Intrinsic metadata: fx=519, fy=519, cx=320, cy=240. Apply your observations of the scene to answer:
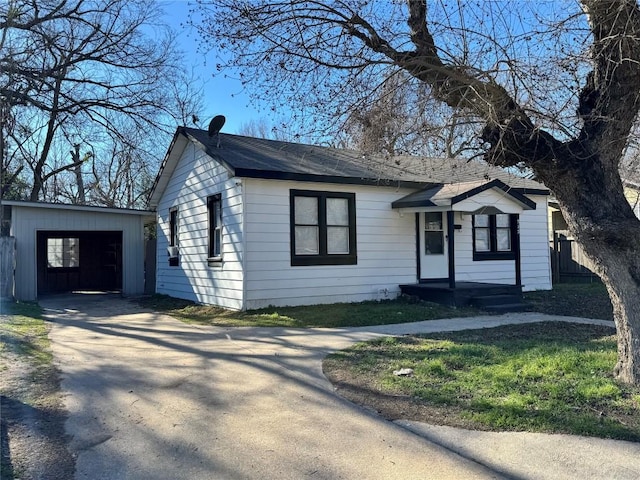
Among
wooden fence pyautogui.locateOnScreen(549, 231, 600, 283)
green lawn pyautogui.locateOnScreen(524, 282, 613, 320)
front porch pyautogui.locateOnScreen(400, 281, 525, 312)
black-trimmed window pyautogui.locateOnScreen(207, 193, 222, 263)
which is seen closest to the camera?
green lawn pyautogui.locateOnScreen(524, 282, 613, 320)

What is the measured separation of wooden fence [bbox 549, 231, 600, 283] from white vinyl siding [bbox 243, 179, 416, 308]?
7790 millimetres

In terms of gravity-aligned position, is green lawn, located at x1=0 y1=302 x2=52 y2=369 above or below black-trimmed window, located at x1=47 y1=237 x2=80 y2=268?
below

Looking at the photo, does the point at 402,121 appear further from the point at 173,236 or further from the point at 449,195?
the point at 173,236

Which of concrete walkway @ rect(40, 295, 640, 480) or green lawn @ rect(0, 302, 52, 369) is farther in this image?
green lawn @ rect(0, 302, 52, 369)

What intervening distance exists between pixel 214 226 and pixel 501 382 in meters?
9.14

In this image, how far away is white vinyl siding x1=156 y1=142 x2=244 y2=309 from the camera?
460 inches

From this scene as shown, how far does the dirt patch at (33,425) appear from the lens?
11.7ft

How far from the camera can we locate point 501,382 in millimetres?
5320

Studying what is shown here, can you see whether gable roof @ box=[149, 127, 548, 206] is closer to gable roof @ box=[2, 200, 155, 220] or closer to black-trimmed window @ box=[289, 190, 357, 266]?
black-trimmed window @ box=[289, 190, 357, 266]

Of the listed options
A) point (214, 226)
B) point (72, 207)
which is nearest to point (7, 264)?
point (72, 207)

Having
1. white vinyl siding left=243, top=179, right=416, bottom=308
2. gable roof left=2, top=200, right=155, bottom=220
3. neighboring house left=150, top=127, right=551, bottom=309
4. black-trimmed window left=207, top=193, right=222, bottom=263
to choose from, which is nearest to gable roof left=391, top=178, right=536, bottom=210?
neighboring house left=150, top=127, right=551, bottom=309

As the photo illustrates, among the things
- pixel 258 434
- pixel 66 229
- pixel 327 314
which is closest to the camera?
pixel 258 434

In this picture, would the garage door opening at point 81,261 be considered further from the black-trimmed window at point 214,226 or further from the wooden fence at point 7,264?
the black-trimmed window at point 214,226

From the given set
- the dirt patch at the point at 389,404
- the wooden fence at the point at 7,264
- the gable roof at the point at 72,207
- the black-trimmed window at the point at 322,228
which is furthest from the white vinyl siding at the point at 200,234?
the dirt patch at the point at 389,404
